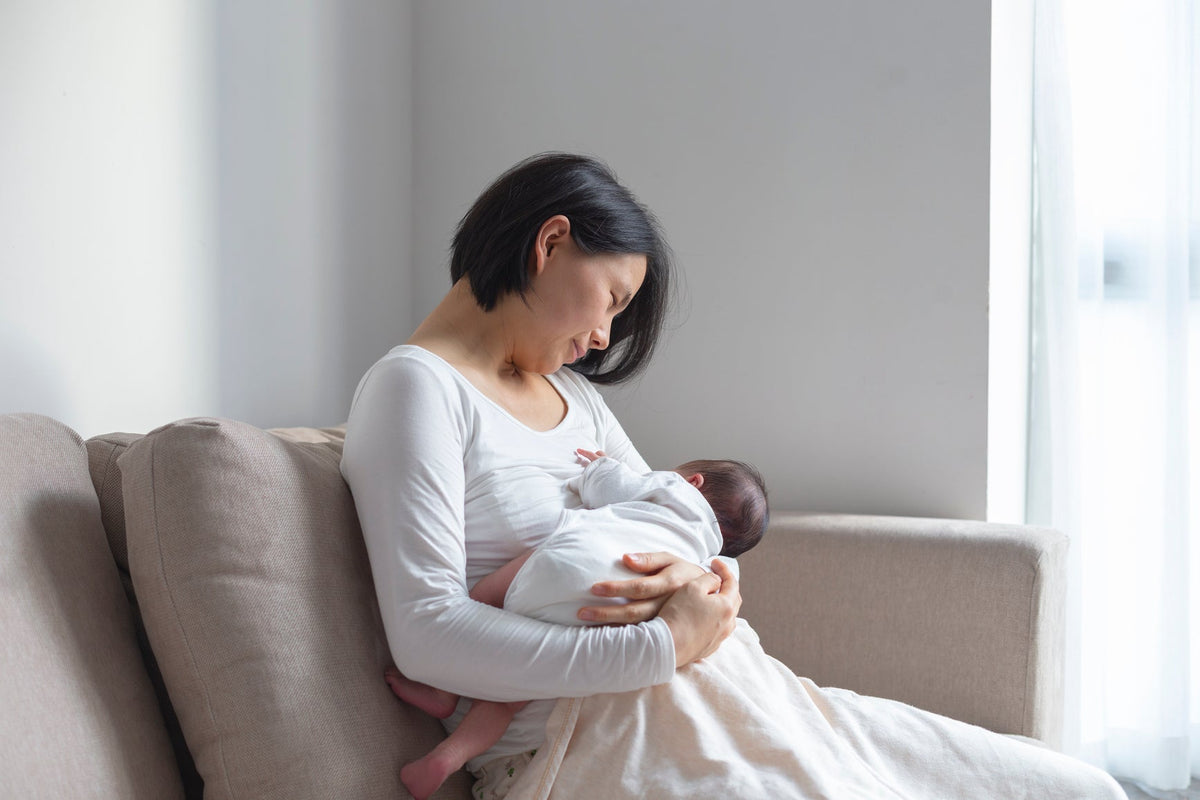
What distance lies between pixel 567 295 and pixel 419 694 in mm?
526

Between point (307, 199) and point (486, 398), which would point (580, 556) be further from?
point (307, 199)

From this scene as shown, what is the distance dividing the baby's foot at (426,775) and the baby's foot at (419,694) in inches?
2.4

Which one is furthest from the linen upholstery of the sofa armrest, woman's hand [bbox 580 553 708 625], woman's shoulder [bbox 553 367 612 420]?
the sofa armrest

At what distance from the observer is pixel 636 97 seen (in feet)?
7.30

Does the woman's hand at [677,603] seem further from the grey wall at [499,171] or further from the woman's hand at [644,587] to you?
the grey wall at [499,171]

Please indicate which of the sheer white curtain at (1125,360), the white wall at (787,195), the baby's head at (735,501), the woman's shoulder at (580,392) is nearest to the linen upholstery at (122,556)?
the woman's shoulder at (580,392)

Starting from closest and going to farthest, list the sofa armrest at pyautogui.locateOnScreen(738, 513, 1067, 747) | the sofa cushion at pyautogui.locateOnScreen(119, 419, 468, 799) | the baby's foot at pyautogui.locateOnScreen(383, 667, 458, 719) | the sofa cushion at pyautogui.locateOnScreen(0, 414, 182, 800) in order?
the sofa cushion at pyautogui.locateOnScreen(0, 414, 182, 800), the sofa cushion at pyautogui.locateOnScreen(119, 419, 468, 799), the baby's foot at pyautogui.locateOnScreen(383, 667, 458, 719), the sofa armrest at pyautogui.locateOnScreen(738, 513, 1067, 747)

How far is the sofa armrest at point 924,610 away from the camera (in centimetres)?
160

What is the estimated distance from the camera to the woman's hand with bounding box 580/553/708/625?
1053mm

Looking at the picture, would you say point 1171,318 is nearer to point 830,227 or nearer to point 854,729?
point 830,227

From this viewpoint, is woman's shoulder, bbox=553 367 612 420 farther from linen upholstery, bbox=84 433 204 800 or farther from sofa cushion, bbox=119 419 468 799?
linen upholstery, bbox=84 433 204 800

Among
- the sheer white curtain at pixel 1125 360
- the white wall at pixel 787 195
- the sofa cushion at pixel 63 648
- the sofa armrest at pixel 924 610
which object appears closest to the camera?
the sofa cushion at pixel 63 648

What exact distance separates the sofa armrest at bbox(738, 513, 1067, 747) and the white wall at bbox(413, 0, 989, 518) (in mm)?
268

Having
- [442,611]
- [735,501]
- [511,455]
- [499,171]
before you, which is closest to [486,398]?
[511,455]
